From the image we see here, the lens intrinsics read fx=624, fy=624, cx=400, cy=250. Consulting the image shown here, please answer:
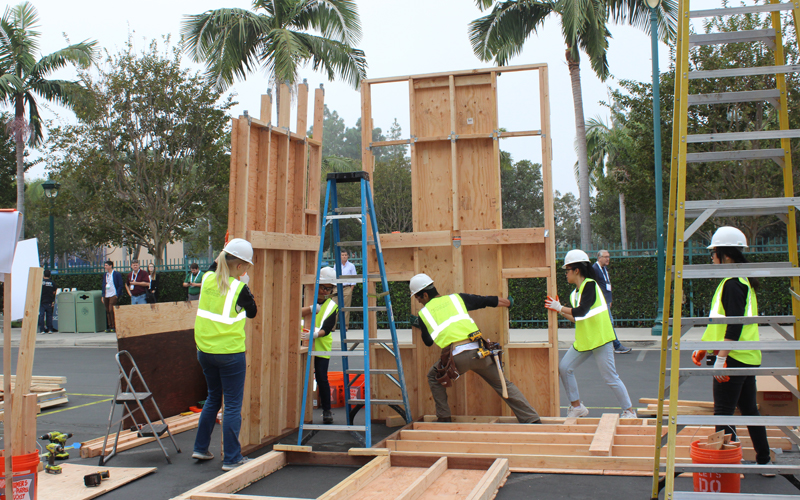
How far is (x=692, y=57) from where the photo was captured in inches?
654

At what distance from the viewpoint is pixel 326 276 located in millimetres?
7461

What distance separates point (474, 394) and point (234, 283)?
134 inches

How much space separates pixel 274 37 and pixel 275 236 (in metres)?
14.8

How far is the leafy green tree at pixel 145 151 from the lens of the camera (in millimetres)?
19672

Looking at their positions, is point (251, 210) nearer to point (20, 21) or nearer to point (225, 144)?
point (225, 144)

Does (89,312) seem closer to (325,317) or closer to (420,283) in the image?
(325,317)

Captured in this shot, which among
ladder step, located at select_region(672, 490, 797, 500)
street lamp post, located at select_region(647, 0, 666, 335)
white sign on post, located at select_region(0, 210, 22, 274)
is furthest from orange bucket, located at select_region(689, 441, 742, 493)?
street lamp post, located at select_region(647, 0, 666, 335)

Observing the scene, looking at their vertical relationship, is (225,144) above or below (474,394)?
above

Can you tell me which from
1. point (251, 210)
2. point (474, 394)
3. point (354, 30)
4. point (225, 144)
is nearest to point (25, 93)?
point (225, 144)

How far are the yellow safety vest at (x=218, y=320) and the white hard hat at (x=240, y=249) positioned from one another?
9.7 inches

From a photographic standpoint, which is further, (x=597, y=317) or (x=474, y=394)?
(x=474, y=394)

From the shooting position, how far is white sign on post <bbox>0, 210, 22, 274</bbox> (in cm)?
376

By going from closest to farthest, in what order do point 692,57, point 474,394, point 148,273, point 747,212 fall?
1. point 747,212
2. point 474,394
3. point 692,57
4. point 148,273

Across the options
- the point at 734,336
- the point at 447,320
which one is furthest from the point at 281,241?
the point at 734,336
